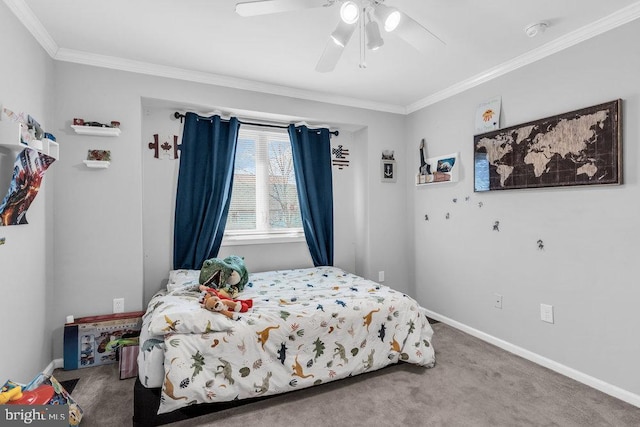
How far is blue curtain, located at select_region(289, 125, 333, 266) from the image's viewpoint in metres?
3.62

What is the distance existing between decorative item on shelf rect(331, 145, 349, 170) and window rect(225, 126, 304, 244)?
53cm

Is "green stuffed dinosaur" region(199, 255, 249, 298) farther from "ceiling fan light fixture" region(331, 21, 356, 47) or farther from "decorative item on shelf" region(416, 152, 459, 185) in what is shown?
"decorative item on shelf" region(416, 152, 459, 185)

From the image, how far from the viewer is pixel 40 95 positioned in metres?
2.31

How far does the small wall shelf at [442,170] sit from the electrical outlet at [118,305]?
3.08 meters

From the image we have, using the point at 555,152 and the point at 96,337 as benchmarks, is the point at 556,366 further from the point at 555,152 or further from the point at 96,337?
the point at 96,337

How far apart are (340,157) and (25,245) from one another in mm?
2915

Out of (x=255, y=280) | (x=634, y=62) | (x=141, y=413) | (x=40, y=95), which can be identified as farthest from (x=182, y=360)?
(x=634, y=62)

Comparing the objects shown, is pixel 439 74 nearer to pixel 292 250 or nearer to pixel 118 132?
pixel 292 250

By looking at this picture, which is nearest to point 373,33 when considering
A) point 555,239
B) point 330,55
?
point 330,55

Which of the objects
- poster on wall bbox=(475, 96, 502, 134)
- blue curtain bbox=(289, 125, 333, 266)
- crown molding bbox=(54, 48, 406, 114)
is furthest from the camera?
blue curtain bbox=(289, 125, 333, 266)

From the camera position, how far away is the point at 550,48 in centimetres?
248

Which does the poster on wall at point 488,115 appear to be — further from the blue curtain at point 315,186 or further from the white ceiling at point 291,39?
the blue curtain at point 315,186

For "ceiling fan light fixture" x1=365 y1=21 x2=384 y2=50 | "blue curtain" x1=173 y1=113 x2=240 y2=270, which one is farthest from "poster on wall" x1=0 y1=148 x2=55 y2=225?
"ceiling fan light fixture" x1=365 y1=21 x2=384 y2=50

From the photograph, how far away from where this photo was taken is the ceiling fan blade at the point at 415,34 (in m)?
1.66
